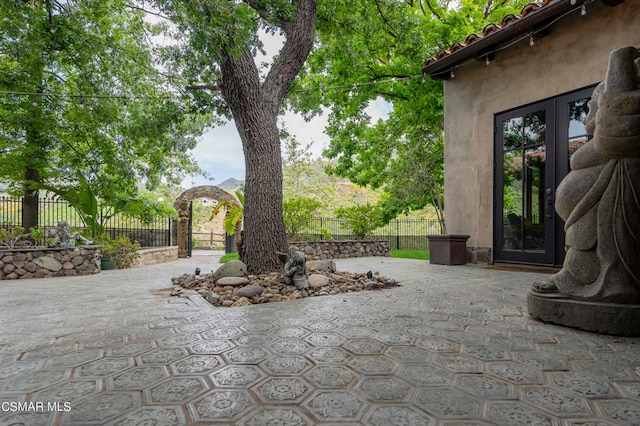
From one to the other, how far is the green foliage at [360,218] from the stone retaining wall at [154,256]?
610 cm

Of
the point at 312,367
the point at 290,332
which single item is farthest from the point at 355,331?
the point at 312,367

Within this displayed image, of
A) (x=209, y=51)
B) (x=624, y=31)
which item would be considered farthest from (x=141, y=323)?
(x=624, y=31)

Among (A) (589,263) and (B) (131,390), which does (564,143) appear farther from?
(B) (131,390)

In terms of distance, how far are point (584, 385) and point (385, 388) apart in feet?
3.51

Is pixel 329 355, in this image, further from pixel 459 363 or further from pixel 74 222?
pixel 74 222

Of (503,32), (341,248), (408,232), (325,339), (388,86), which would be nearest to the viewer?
(325,339)

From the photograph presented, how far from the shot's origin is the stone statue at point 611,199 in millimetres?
2473

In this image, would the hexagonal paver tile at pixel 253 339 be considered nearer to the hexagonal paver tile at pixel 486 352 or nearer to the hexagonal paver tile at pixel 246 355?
the hexagonal paver tile at pixel 246 355

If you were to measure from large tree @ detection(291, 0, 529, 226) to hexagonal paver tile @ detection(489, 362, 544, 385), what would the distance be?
7.46m

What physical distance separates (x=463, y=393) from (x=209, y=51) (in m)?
4.26

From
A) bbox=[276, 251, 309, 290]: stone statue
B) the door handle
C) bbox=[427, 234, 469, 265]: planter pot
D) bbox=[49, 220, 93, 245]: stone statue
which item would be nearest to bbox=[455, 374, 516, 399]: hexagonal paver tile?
bbox=[276, 251, 309, 290]: stone statue

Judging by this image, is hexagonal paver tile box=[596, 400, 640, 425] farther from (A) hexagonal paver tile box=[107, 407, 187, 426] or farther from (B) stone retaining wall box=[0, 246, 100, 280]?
(B) stone retaining wall box=[0, 246, 100, 280]

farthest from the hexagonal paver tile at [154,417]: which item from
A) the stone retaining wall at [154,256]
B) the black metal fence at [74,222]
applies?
the black metal fence at [74,222]

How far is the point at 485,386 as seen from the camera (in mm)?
1662
